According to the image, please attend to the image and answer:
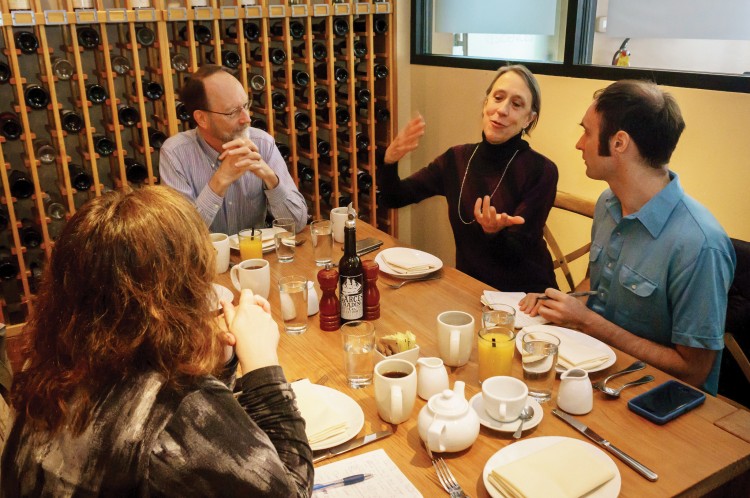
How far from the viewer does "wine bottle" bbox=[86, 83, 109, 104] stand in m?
3.14

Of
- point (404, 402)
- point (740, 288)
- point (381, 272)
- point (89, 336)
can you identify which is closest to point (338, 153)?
point (381, 272)

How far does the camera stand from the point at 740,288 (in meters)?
1.92

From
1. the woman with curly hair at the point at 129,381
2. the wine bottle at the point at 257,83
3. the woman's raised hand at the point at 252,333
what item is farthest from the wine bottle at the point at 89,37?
the woman with curly hair at the point at 129,381

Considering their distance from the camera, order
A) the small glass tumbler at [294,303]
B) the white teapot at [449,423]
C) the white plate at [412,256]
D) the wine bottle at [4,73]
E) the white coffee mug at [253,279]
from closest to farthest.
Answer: the white teapot at [449,423] < the small glass tumbler at [294,303] < the white coffee mug at [253,279] < the white plate at [412,256] < the wine bottle at [4,73]

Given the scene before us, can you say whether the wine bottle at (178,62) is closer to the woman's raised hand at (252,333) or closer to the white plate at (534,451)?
the woman's raised hand at (252,333)

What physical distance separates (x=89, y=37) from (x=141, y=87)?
324 millimetres

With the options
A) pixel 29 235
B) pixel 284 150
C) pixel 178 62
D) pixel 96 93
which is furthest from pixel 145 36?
pixel 29 235

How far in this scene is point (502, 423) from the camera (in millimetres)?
1282

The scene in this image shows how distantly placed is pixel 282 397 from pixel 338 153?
2.99 metres

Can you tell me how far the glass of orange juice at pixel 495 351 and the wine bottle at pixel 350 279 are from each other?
41 cm

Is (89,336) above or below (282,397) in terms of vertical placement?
above

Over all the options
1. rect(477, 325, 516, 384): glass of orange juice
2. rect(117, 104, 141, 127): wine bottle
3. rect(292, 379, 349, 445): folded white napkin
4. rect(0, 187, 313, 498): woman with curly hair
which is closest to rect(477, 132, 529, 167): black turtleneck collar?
rect(477, 325, 516, 384): glass of orange juice

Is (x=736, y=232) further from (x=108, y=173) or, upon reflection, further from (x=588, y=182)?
(x=108, y=173)

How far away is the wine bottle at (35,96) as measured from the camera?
9.77ft
